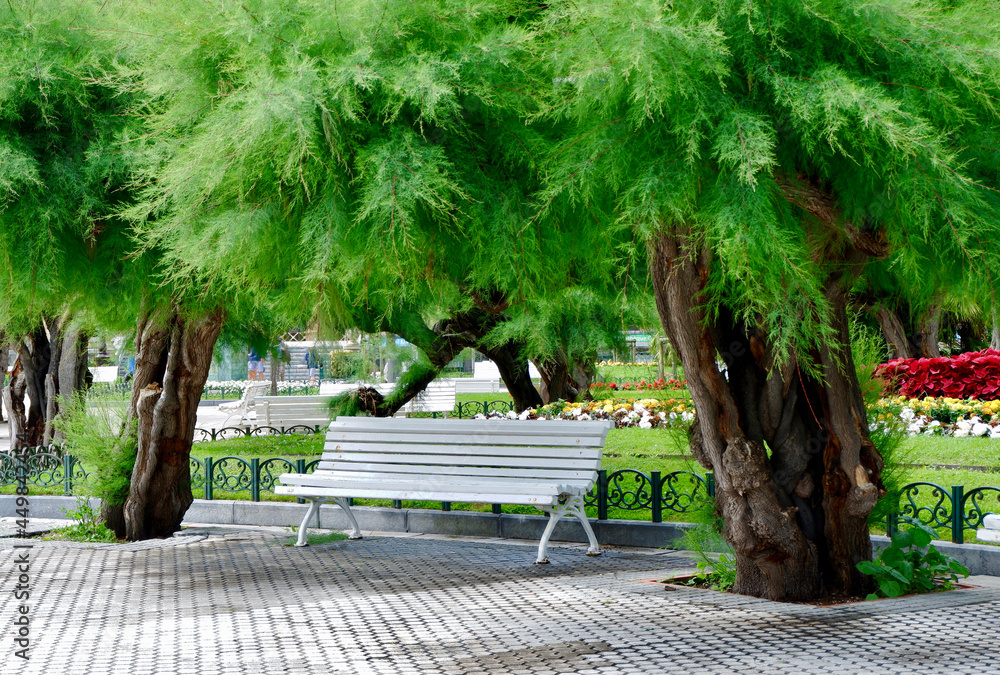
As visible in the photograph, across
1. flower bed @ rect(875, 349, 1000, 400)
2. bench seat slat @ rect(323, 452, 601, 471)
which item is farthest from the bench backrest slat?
flower bed @ rect(875, 349, 1000, 400)

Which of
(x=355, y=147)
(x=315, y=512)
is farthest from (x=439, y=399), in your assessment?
(x=355, y=147)

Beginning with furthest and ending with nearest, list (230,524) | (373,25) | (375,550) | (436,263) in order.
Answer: (230,524)
(375,550)
(436,263)
(373,25)

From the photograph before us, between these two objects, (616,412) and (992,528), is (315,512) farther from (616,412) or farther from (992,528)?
(616,412)

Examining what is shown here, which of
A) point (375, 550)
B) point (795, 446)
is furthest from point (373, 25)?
point (375, 550)

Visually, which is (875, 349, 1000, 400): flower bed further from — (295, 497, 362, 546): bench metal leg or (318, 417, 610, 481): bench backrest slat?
(295, 497, 362, 546): bench metal leg

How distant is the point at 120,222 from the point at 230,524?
149 inches

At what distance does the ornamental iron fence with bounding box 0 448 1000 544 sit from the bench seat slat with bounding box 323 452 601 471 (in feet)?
0.84

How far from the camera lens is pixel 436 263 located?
17.7ft

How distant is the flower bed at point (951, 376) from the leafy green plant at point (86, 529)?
10.4 m

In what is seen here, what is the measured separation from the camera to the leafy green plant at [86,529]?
8.69 metres

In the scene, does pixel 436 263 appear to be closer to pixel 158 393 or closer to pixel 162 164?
pixel 162 164

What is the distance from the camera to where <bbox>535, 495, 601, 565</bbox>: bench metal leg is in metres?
7.16

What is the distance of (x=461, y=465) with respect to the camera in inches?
322

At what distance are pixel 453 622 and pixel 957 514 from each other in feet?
11.5
